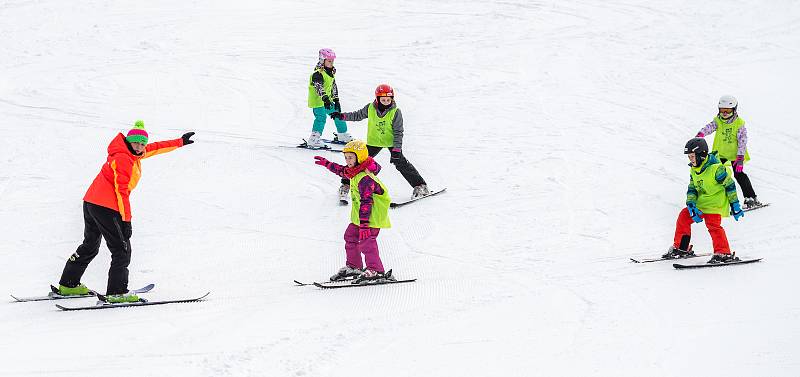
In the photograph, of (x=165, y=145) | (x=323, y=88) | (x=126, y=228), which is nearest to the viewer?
(x=126, y=228)

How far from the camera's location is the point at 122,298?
8.06 meters

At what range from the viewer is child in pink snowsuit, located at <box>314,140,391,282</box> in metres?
8.59

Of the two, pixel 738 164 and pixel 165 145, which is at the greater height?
pixel 738 164

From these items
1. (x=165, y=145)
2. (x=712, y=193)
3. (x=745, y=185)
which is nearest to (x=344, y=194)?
(x=165, y=145)

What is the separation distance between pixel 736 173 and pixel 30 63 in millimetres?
13768

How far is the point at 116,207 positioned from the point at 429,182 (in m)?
5.65

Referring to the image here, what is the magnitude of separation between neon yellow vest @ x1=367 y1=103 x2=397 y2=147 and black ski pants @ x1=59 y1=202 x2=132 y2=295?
4307 millimetres

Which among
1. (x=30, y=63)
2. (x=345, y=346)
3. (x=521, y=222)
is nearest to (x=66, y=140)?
(x=30, y=63)

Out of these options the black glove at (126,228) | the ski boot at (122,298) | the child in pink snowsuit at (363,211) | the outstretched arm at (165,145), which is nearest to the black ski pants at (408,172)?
the child in pink snowsuit at (363,211)

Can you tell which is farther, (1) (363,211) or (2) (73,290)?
(1) (363,211)

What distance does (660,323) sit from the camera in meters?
7.87

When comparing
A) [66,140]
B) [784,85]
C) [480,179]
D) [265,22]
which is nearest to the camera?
[480,179]

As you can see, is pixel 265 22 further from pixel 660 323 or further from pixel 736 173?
pixel 660 323

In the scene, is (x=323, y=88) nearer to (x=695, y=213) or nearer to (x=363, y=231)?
(x=363, y=231)
